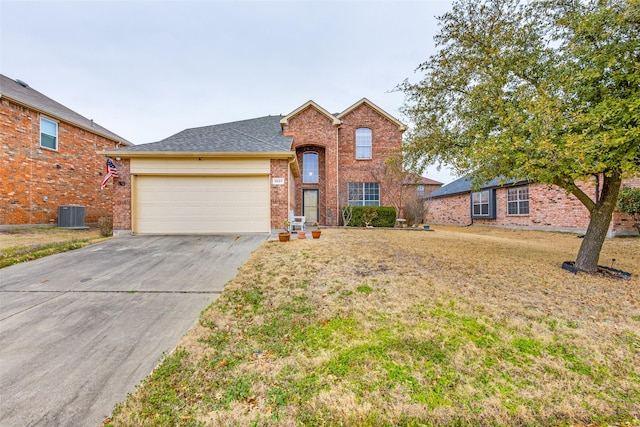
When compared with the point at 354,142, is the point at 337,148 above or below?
below

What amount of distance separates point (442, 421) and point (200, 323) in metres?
2.60

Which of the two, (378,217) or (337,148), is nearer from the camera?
(378,217)

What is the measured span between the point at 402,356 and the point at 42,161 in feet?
56.0

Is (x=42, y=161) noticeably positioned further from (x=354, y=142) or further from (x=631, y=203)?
(x=631, y=203)

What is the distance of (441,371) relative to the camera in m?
2.18

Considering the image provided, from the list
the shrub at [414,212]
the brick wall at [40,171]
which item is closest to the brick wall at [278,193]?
the shrub at [414,212]

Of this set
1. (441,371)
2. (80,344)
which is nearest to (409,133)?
(441,371)

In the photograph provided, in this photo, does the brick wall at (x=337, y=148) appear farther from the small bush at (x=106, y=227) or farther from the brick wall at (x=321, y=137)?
the small bush at (x=106, y=227)

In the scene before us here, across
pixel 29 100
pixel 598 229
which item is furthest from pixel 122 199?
pixel 598 229

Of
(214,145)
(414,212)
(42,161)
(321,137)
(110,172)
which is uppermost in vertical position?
(321,137)

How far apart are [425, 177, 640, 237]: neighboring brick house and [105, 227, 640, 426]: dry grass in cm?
515

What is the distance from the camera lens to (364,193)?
51.4 ft

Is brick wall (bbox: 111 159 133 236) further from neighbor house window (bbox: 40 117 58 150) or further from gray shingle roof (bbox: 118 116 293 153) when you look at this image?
neighbor house window (bbox: 40 117 58 150)

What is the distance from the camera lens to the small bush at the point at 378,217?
13914 millimetres
